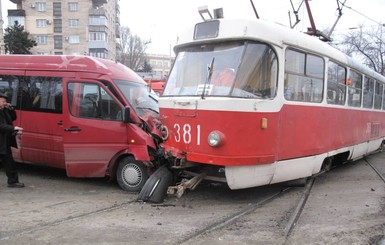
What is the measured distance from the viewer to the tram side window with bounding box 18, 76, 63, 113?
28.6ft

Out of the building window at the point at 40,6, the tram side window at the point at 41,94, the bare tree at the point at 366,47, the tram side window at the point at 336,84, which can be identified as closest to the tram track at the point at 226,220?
the tram side window at the point at 336,84

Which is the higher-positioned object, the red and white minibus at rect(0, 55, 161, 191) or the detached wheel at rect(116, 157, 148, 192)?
the red and white minibus at rect(0, 55, 161, 191)

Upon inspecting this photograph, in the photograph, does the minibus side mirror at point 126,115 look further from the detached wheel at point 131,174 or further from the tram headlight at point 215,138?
the tram headlight at point 215,138

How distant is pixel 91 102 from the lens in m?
8.37

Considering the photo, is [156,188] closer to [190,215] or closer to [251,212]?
[190,215]

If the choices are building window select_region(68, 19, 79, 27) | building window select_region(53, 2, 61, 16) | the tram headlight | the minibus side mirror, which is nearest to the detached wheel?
the minibus side mirror

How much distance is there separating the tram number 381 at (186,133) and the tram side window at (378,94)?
7.91 metres

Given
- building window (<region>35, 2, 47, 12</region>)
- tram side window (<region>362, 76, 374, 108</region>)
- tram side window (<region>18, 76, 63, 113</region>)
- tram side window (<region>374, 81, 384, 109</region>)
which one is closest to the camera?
tram side window (<region>18, 76, 63, 113</region>)

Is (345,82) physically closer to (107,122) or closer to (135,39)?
(107,122)

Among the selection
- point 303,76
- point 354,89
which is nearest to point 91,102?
point 303,76

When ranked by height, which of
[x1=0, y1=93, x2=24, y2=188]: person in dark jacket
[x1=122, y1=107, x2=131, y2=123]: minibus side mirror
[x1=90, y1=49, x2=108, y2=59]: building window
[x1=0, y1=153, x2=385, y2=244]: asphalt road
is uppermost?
[x1=90, y1=49, x2=108, y2=59]: building window

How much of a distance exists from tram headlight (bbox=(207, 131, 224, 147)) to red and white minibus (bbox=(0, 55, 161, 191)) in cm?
155

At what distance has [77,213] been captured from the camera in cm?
642

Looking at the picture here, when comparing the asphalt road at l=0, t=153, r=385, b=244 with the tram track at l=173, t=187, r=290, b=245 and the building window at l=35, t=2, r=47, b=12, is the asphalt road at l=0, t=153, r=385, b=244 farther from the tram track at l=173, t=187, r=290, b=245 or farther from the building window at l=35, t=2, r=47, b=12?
the building window at l=35, t=2, r=47, b=12
